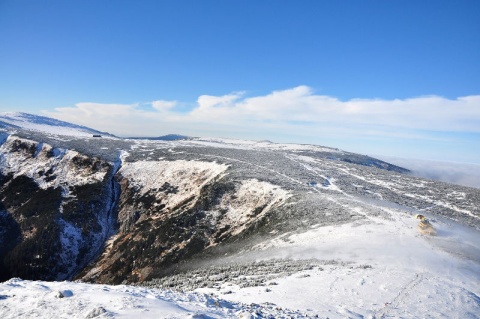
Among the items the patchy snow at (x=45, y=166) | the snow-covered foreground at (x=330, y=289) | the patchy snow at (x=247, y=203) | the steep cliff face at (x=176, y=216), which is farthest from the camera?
the patchy snow at (x=45, y=166)

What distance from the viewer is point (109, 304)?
38.1ft

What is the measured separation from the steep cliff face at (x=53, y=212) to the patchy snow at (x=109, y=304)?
34079 mm

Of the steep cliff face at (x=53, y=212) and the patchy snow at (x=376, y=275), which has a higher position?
the patchy snow at (x=376, y=275)

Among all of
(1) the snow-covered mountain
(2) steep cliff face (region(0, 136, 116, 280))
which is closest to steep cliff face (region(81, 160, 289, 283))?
(1) the snow-covered mountain

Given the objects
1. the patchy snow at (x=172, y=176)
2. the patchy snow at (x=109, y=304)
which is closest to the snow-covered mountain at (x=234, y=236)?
the patchy snow at (x=109, y=304)

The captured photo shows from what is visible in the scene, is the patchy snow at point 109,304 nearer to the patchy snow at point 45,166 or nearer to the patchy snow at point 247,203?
the patchy snow at point 247,203

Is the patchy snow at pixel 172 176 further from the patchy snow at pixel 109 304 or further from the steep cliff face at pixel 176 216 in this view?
the patchy snow at pixel 109 304

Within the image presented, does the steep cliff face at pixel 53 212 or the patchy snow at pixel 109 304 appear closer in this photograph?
the patchy snow at pixel 109 304

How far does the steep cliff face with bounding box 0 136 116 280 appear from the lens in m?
42.9

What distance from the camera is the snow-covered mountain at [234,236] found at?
1561 cm

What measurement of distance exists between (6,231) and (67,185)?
13874 mm

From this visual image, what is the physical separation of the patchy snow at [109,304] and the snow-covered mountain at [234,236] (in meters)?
0.11

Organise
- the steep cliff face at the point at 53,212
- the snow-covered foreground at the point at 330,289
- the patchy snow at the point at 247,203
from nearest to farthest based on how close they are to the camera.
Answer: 1. the snow-covered foreground at the point at 330,289
2. the patchy snow at the point at 247,203
3. the steep cliff face at the point at 53,212

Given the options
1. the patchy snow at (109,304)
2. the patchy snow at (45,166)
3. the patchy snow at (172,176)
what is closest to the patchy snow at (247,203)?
the patchy snow at (172,176)
